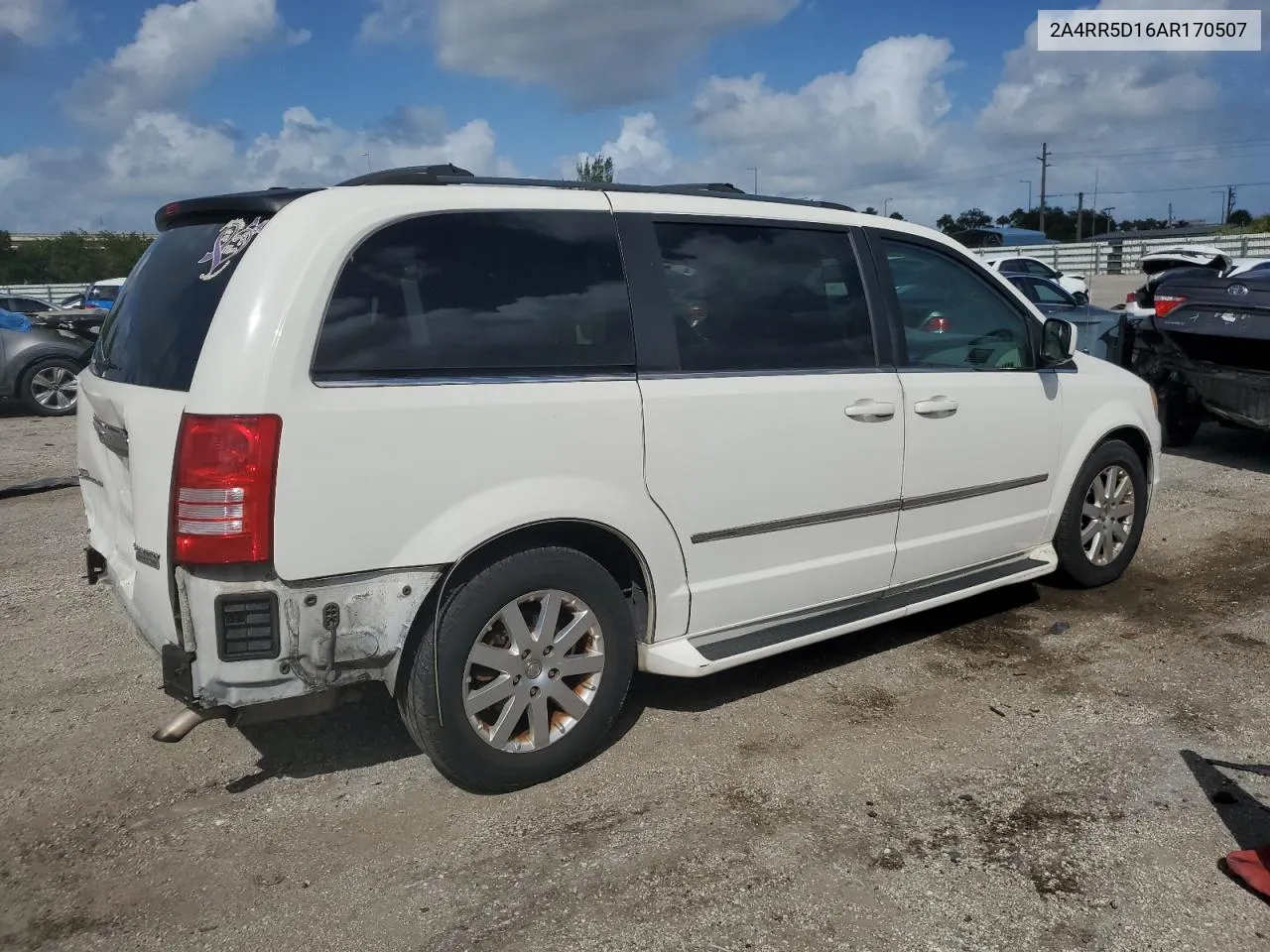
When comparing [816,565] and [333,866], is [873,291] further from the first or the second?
[333,866]

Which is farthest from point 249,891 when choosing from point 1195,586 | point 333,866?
point 1195,586

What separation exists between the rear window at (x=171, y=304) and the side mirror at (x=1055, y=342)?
3.38m

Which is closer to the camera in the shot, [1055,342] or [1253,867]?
[1253,867]

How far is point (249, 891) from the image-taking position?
286 cm

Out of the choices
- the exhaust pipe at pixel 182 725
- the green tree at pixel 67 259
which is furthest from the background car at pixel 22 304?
the green tree at pixel 67 259

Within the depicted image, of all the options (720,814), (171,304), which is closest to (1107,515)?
(720,814)

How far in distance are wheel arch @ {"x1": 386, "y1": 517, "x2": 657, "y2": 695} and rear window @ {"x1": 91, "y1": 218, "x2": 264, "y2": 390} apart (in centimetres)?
93

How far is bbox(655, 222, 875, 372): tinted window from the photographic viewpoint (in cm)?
360

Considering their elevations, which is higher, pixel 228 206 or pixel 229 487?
pixel 228 206

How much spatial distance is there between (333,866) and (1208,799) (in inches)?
106

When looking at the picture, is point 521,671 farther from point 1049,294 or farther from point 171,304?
point 1049,294

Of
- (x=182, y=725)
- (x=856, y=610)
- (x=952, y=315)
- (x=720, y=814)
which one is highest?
(x=952, y=315)

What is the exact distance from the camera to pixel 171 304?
3238 mm

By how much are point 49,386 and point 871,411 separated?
11.6 metres
